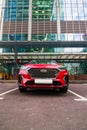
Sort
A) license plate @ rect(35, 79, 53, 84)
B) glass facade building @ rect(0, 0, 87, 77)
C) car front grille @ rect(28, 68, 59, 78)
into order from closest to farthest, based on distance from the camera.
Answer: license plate @ rect(35, 79, 53, 84)
car front grille @ rect(28, 68, 59, 78)
glass facade building @ rect(0, 0, 87, 77)

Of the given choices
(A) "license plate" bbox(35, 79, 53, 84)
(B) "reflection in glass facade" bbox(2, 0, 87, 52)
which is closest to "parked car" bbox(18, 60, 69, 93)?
(A) "license plate" bbox(35, 79, 53, 84)

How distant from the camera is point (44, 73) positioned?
5949 mm

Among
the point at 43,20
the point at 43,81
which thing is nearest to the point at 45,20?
the point at 43,20

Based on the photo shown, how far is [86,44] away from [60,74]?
519 inches

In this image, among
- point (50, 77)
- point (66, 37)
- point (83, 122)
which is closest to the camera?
point (83, 122)

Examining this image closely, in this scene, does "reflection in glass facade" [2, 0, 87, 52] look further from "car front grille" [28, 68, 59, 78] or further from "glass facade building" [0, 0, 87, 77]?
"car front grille" [28, 68, 59, 78]

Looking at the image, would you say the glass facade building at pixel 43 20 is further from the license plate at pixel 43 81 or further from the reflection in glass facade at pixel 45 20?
the license plate at pixel 43 81

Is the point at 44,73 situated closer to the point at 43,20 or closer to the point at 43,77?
the point at 43,77

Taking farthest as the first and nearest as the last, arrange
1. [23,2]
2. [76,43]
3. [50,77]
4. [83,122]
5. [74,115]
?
[23,2], [76,43], [50,77], [74,115], [83,122]

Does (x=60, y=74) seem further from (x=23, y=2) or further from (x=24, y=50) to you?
(x=23, y=2)

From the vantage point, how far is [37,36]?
30.9 m

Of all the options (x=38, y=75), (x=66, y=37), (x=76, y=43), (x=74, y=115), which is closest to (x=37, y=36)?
(x=66, y=37)

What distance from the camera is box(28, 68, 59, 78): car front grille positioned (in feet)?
19.4

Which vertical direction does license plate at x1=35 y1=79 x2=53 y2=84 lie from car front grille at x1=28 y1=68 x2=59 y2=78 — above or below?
below
